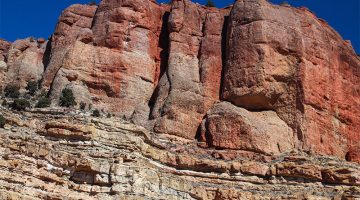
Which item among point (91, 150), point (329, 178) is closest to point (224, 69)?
point (329, 178)

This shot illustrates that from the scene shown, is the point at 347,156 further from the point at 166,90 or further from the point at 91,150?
the point at 91,150

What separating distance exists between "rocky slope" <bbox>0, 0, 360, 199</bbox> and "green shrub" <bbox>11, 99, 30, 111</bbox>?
80.4 inches

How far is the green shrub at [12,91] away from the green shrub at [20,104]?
14.4 ft

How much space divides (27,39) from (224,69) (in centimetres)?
1955

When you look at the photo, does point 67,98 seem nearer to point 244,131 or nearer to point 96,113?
point 96,113

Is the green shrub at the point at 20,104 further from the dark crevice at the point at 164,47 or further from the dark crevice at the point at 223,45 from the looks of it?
the dark crevice at the point at 223,45

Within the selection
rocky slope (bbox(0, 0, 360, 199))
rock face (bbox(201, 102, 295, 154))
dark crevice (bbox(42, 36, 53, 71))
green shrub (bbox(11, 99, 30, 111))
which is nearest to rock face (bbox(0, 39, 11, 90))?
rocky slope (bbox(0, 0, 360, 199))

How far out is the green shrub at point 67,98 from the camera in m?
52.1

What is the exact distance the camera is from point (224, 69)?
59.0 metres

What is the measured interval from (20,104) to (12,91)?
684 centimetres

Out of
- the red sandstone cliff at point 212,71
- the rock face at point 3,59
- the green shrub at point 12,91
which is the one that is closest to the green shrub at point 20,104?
the red sandstone cliff at point 212,71

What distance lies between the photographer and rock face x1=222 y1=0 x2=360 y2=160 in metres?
56.0

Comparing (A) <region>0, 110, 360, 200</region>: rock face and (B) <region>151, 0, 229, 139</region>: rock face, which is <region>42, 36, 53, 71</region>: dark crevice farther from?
(A) <region>0, 110, 360, 200</region>: rock face

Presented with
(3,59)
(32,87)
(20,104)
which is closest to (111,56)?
(32,87)
